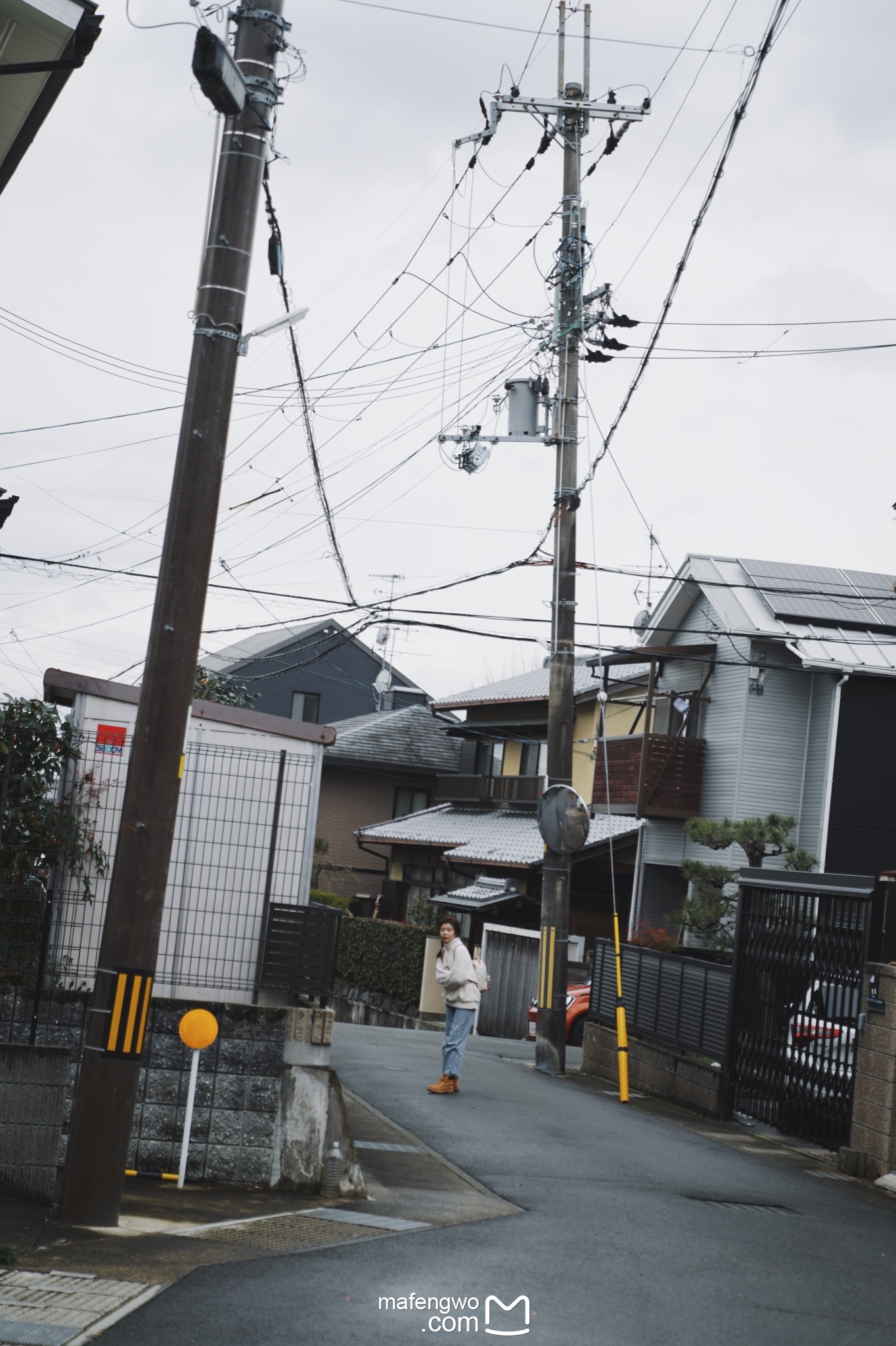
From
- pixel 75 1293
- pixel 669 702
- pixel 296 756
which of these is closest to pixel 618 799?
pixel 669 702

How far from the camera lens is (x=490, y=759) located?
120 ft

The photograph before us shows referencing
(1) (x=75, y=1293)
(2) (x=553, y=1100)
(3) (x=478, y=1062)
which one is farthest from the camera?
(3) (x=478, y=1062)

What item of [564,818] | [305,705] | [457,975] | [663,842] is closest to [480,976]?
[457,975]

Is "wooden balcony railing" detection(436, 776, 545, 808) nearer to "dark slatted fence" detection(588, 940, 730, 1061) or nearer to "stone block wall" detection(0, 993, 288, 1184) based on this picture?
"dark slatted fence" detection(588, 940, 730, 1061)

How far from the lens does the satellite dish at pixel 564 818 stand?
16.6m

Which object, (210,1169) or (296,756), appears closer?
(210,1169)

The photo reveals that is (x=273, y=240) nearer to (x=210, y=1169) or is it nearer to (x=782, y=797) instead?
(x=210, y=1169)

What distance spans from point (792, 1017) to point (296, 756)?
5554mm

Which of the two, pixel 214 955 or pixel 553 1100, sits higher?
pixel 214 955

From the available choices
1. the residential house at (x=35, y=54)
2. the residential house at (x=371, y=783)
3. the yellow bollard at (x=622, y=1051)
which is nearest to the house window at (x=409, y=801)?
the residential house at (x=371, y=783)

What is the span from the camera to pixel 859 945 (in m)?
10.8

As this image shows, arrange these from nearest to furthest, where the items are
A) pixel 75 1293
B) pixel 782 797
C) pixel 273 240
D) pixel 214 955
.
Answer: pixel 75 1293
pixel 214 955
pixel 273 240
pixel 782 797

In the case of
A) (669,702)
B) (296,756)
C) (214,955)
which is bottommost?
(214,955)

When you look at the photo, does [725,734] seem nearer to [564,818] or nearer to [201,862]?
[564,818]
